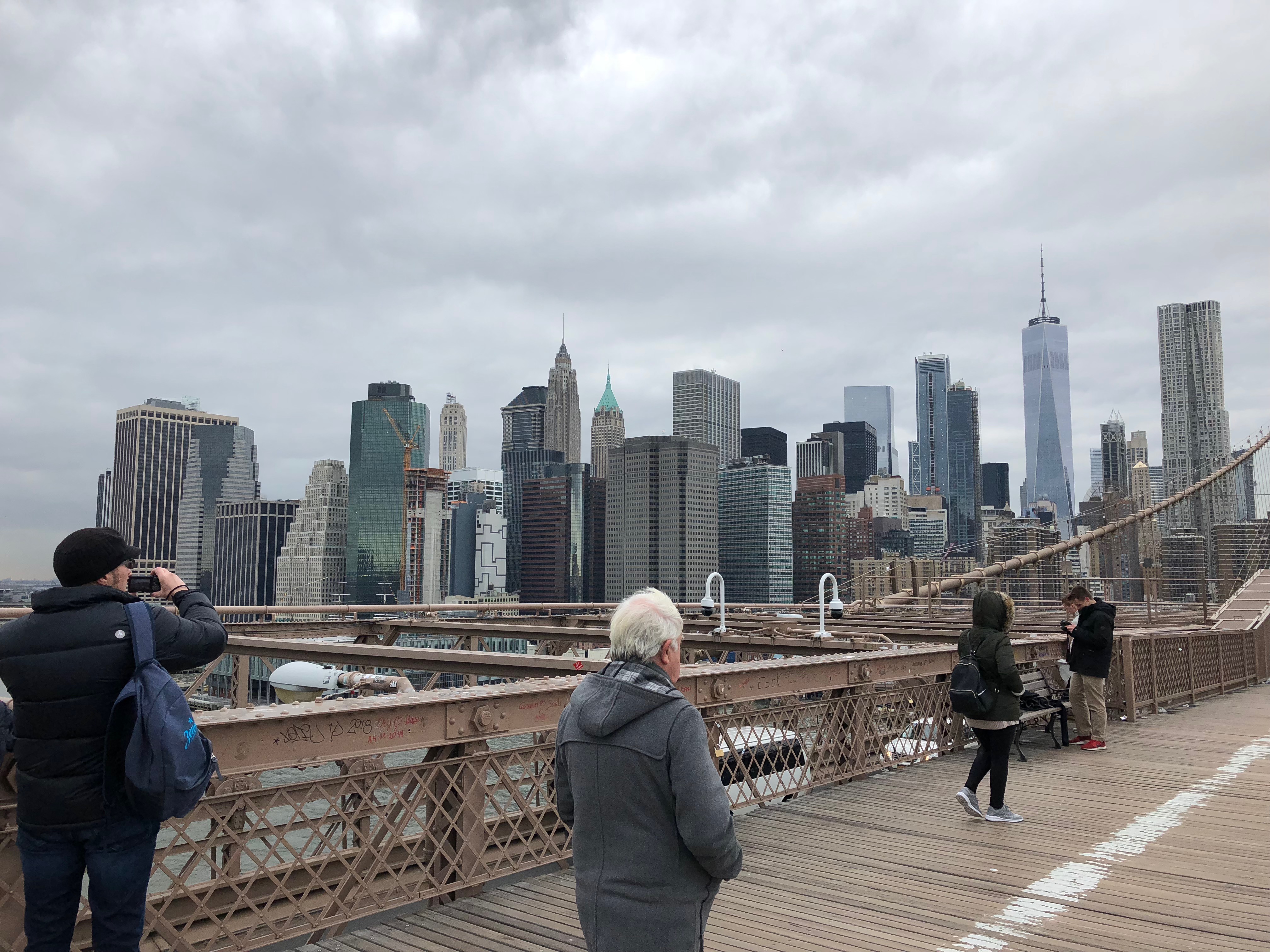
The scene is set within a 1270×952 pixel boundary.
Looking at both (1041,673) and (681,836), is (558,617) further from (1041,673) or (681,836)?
(681,836)

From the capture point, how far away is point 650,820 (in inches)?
106

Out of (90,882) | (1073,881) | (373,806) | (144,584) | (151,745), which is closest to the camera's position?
(151,745)

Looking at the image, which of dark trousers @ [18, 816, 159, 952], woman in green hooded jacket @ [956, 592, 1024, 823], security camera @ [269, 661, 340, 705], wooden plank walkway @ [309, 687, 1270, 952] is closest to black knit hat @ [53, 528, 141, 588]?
dark trousers @ [18, 816, 159, 952]

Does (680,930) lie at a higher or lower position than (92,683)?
lower

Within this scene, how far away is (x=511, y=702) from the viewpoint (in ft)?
16.4

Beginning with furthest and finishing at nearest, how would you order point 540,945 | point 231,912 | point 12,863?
point 540,945
point 231,912
point 12,863

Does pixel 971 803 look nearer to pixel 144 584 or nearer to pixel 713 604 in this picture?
pixel 144 584

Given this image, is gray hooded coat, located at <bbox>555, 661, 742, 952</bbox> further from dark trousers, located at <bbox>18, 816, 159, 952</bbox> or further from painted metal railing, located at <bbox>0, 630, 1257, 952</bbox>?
painted metal railing, located at <bbox>0, 630, 1257, 952</bbox>

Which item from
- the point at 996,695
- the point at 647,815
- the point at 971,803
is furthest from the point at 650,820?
the point at 971,803

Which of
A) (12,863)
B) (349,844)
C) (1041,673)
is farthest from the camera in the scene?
(1041,673)

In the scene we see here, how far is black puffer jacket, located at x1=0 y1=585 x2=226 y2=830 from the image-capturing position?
10.0 feet

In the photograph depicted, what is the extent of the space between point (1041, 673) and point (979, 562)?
93531mm

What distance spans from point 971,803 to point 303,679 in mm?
9231

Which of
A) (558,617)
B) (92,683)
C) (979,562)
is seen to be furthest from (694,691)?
(979,562)
